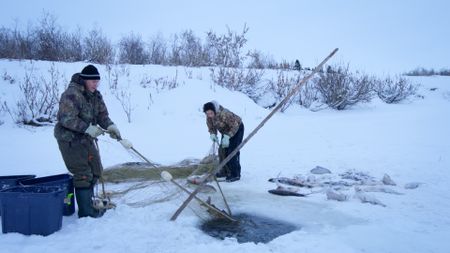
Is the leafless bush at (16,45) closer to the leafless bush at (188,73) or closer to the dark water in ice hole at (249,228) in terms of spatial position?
the leafless bush at (188,73)

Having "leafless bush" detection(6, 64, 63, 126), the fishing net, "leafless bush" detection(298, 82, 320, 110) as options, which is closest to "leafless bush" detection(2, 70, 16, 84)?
"leafless bush" detection(6, 64, 63, 126)

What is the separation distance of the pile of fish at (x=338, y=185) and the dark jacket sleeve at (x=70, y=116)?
301cm

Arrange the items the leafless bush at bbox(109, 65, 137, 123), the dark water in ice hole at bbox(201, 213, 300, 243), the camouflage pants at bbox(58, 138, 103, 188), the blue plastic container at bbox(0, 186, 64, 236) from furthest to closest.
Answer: the leafless bush at bbox(109, 65, 137, 123), the camouflage pants at bbox(58, 138, 103, 188), the dark water in ice hole at bbox(201, 213, 300, 243), the blue plastic container at bbox(0, 186, 64, 236)

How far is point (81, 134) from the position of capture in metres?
4.80

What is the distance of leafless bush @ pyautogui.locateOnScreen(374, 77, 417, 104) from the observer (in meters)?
21.8

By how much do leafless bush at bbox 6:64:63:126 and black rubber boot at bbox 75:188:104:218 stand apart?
6.44 meters

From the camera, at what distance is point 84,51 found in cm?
1708

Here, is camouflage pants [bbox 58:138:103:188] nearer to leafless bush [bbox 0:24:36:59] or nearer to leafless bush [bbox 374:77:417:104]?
leafless bush [bbox 0:24:36:59]

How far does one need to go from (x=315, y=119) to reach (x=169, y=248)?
11.9 meters

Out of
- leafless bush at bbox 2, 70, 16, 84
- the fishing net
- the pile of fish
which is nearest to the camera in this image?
the fishing net

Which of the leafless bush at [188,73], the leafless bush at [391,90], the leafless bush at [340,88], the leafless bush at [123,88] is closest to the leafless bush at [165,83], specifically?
the leafless bush at [123,88]

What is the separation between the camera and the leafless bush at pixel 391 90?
71.7ft

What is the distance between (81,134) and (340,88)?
587 inches

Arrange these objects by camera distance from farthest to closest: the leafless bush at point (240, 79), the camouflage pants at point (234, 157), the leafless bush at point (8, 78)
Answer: the leafless bush at point (240, 79), the leafless bush at point (8, 78), the camouflage pants at point (234, 157)
